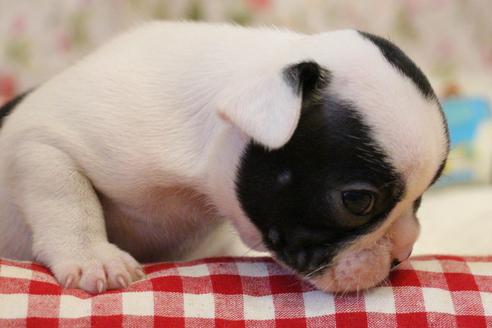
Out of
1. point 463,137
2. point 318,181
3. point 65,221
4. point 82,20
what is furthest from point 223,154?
point 82,20

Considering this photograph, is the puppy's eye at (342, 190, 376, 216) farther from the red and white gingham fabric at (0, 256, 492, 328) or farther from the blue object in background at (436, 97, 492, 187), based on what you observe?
the blue object in background at (436, 97, 492, 187)

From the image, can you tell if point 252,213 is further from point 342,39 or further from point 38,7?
point 38,7

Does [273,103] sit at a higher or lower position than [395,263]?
higher

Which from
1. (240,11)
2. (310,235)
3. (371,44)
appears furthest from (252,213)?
(240,11)

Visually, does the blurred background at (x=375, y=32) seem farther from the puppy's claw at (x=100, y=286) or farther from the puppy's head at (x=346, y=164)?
the puppy's claw at (x=100, y=286)

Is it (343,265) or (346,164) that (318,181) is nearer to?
(346,164)

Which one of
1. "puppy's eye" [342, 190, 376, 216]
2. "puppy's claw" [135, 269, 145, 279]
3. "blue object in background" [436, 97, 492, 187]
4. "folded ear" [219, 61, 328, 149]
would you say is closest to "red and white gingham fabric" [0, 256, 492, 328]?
"puppy's claw" [135, 269, 145, 279]

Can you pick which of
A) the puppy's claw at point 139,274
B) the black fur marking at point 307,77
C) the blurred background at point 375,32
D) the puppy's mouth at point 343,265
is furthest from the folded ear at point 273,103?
the blurred background at point 375,32
